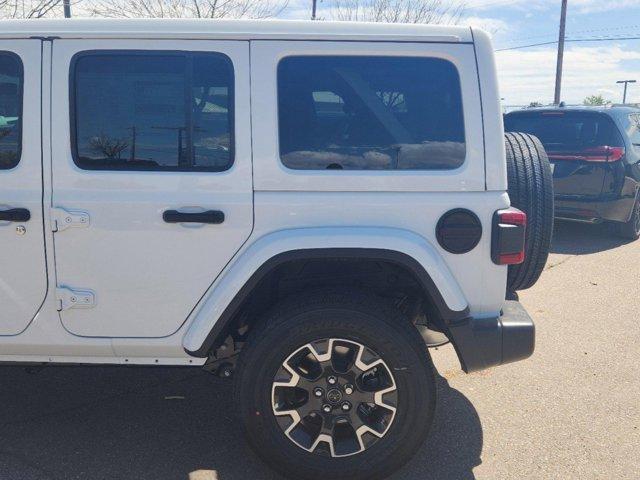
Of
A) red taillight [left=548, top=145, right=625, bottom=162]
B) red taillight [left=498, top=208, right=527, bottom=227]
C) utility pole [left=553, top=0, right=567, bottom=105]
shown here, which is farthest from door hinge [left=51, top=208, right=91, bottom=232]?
utility pole [left=553, top=0, right=567, bottom=105]

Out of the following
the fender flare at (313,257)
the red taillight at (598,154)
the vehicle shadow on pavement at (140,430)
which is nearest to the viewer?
the fender flare at (313,257)

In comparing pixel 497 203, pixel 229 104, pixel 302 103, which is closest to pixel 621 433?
pixel 497 203

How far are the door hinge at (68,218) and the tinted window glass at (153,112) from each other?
0.71ft

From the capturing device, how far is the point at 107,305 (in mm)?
2867

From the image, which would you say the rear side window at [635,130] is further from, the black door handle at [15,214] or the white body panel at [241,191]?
the black door handle at [15,214]

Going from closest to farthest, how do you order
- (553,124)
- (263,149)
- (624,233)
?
(263,149) → (553,124) → (624,233)

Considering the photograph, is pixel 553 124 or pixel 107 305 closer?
pixel 107 305

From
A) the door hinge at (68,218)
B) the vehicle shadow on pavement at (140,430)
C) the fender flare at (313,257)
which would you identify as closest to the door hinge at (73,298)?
the door hinge at (68,218)

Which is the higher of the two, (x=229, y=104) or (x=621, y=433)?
(x=229, y=104)

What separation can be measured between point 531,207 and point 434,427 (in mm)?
1311

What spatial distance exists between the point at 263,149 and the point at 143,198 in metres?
0.57

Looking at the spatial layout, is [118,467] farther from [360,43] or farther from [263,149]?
[360,43]

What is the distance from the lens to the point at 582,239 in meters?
8.30

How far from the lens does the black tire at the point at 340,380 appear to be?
2785mm
